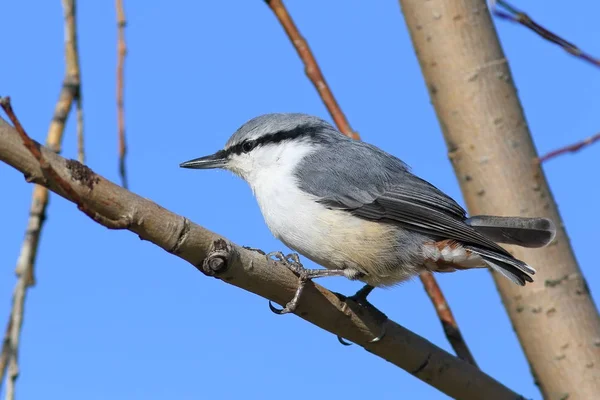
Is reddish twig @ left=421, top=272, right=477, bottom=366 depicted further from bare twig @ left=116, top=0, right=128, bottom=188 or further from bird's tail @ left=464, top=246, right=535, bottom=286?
bare twig @ left=116, top=0, right=128, bottom=188

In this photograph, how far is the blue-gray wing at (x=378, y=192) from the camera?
3.16 metres

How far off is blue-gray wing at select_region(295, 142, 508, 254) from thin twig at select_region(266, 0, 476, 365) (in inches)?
7.3

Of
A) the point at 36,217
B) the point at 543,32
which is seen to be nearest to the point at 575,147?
the point at 543,32

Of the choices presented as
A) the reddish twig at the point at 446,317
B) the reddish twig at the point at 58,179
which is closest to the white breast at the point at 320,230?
the reddish twig at the point at 446,317

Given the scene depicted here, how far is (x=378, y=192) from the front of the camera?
325 cm

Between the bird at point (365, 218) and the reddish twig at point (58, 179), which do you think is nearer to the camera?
the reddish twig at point (58, 179)

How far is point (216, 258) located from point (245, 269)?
0.42 ft

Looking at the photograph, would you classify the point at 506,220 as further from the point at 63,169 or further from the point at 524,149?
the point at 63,169

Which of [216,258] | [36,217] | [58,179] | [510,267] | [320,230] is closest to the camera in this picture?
[58,179]

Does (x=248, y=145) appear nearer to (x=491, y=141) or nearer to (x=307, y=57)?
(x=307, y=57)

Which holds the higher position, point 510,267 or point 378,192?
point 378,192

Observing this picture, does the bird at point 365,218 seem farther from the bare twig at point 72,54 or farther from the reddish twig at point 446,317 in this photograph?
the bare twig at point 72,54

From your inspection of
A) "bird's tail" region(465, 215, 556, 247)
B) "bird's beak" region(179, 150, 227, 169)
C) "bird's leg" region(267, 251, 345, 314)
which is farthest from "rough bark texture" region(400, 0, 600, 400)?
"bird's beak" region(179, 150, 227, 169)

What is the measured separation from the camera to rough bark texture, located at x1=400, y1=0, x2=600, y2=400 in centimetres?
276
